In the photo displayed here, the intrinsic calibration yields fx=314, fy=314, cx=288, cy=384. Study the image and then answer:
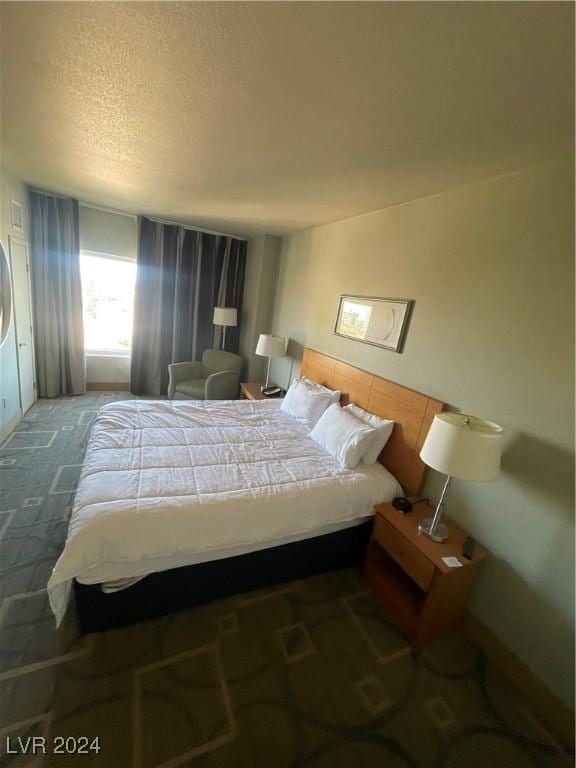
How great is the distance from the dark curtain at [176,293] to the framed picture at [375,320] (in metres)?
2.43

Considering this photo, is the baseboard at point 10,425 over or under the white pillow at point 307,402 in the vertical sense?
under

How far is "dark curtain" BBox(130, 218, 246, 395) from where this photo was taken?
4305 mm

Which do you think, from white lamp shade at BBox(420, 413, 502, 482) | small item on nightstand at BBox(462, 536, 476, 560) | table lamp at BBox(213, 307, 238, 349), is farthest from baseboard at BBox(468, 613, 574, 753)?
table lamp at BBox(213, 307, 238, 349)

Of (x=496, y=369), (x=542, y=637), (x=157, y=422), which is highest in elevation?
(x=496, y=369)

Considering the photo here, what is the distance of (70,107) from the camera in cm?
160

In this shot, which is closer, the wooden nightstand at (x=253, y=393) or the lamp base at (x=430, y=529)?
the lamp base at (x=430, y=529)

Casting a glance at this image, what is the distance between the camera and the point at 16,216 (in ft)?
10.2

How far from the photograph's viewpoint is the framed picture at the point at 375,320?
2.31m

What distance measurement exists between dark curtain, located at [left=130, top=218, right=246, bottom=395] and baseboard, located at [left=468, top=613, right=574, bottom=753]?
4342 mm

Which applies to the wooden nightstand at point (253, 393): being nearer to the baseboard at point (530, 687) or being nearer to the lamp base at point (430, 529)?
the lamp base at point (430, 529)

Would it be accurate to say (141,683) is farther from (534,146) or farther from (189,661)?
(534,146)

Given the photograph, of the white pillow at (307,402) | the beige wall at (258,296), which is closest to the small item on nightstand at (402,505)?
the white pillow at (307,402)

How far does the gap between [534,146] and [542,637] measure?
2.26m

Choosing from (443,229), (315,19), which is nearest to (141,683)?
(315,19)
